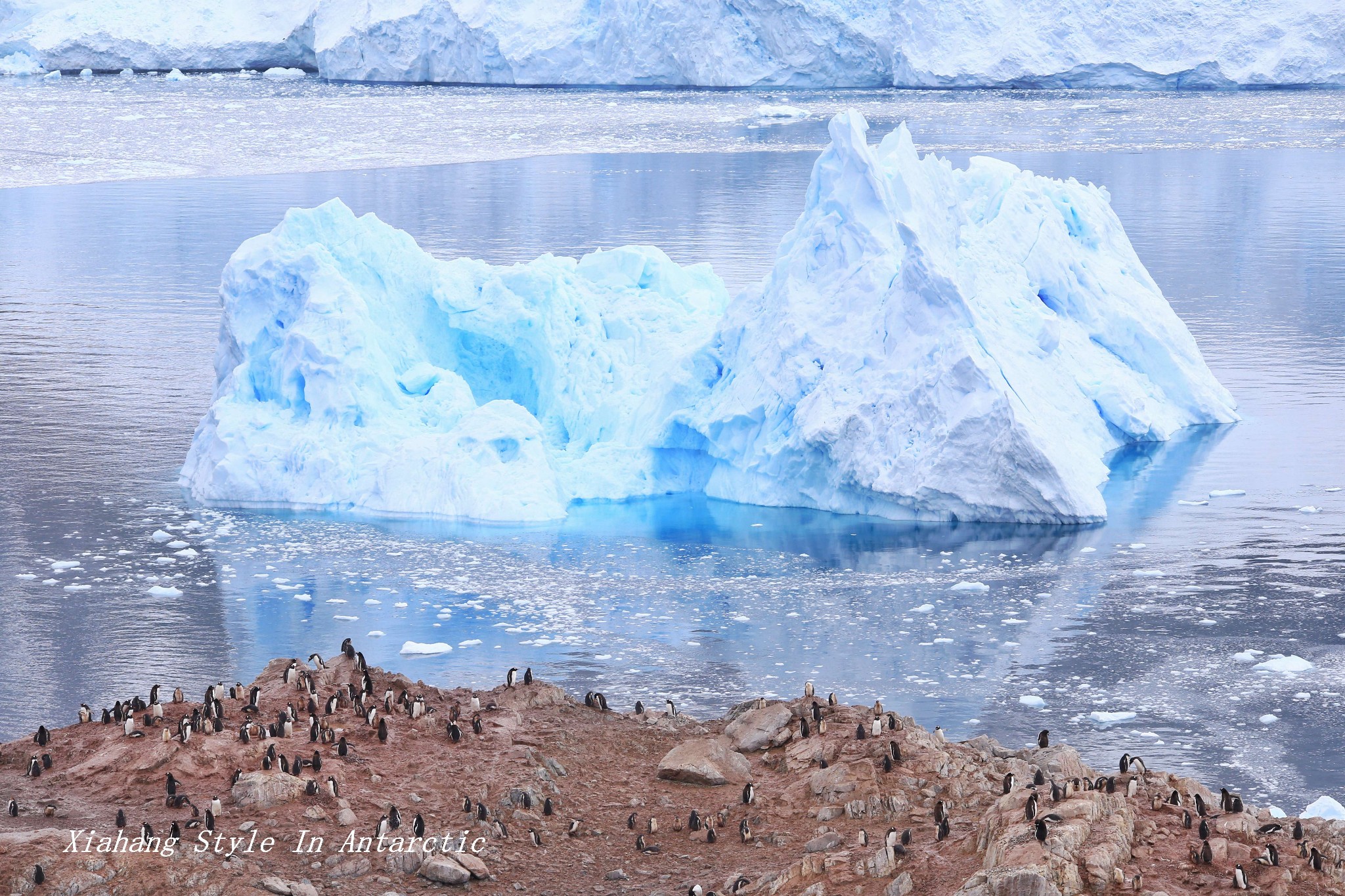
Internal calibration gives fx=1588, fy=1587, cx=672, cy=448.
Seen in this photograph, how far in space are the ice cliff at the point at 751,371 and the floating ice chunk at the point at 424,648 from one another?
117 inches

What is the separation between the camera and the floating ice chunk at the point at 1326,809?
7.87 meters

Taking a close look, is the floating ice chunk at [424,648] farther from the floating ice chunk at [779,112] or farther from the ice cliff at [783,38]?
the ice cliff at [783,38]

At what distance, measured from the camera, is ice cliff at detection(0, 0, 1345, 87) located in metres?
44.8

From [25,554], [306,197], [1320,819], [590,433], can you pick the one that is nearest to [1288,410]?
[590,433]

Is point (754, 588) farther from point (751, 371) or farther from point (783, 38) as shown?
point (783, 38)

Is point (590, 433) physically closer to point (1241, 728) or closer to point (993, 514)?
point (993, 514)

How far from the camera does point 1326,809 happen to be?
7922 mm

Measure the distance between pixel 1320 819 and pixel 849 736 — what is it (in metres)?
2.21

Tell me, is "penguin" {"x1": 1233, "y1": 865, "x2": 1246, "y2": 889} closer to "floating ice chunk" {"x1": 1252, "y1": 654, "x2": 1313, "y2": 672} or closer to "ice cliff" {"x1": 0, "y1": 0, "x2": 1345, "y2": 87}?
"floating ice chunk" {"x1": 1252, "y1": 654, "x2": 1313, "y2": 672}

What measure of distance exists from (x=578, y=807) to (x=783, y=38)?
42031 millimetres

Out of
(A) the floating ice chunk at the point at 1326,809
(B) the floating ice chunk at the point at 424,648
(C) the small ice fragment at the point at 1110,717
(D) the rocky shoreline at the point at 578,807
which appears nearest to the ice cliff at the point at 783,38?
(B) the floating ice chunk at the point at 424,648

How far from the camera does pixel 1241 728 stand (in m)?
9.23

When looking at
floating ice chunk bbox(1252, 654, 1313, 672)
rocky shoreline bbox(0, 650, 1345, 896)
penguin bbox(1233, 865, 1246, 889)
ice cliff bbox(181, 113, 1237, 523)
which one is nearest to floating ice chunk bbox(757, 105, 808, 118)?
ice cliff bbox(181, 113, 1237, 523)

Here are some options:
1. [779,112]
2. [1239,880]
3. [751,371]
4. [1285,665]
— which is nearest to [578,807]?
[1239,880]
